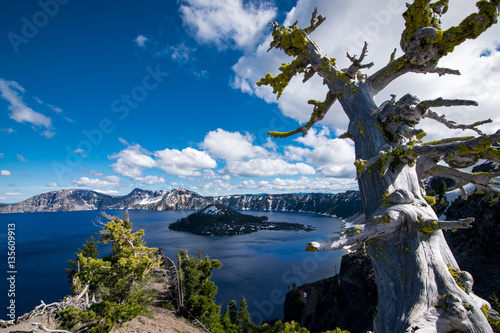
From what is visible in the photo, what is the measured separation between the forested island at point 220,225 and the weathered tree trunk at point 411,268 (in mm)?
138301

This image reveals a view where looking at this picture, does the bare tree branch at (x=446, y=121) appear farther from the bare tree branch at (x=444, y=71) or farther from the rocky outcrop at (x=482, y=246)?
the rocky outcrop at (x=482, y=246)

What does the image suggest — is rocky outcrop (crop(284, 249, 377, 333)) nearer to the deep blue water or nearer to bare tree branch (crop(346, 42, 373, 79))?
the deep blue water

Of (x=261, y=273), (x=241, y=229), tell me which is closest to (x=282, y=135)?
(x=261, y=273)

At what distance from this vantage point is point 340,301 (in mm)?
39750

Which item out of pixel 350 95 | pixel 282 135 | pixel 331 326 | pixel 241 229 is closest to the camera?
pixel 350 95

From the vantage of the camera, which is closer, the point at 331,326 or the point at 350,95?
the point at 350,95

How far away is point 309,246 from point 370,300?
46311 mm

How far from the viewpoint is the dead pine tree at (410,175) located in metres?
1.84

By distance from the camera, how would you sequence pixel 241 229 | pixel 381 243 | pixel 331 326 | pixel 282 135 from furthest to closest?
pixel 241 229 → pixel 331 326 → pixel 282 135 → pixel 381 243

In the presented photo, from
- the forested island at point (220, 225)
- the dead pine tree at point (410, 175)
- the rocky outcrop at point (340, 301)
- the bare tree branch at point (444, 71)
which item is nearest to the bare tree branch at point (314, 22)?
the dead pine tree at point (410, 175)

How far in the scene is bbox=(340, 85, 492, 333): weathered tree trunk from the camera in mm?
1738

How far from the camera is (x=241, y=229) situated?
147 meters

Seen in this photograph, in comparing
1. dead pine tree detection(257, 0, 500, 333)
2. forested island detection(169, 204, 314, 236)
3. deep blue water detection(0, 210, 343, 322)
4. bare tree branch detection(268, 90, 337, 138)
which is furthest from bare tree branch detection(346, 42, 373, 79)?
forested island detection(169, 204, 314, 236)

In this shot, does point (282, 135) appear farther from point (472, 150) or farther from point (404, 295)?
point (404, 295)
